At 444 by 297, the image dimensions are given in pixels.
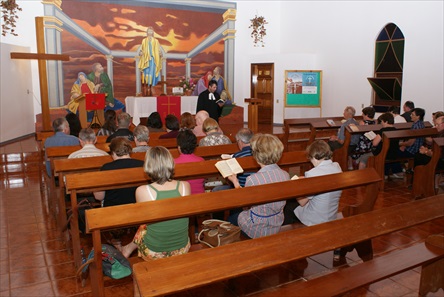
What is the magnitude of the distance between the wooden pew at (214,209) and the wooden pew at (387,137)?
285cm

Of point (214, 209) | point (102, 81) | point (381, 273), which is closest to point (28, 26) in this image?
point (102, 81)

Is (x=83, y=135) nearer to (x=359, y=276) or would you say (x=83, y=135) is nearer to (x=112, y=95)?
(x=359, y=276)

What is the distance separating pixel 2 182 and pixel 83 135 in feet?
10.8

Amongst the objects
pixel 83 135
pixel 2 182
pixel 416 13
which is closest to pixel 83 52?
pixel 2 182

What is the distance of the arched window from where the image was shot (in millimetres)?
11203

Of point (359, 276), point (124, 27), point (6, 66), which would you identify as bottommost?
point (359, 276)

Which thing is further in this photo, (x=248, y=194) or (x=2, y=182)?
(x=2, y=182)

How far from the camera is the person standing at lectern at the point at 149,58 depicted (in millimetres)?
12462

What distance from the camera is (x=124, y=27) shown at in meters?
12.7

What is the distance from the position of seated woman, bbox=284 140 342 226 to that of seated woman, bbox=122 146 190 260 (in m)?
1.21

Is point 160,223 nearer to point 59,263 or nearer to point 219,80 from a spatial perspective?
point 59,263

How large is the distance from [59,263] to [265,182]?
2.13 m

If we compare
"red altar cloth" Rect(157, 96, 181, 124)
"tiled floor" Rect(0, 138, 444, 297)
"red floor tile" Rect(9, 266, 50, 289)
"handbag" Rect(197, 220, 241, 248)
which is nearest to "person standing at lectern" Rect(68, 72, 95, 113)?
"red altar cloth" Rect(157, 96, 181, 124)

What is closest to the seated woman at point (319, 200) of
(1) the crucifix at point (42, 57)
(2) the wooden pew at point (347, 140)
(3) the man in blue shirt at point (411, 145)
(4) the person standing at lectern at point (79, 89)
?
(2) the wooden pew at point (347, 140)
